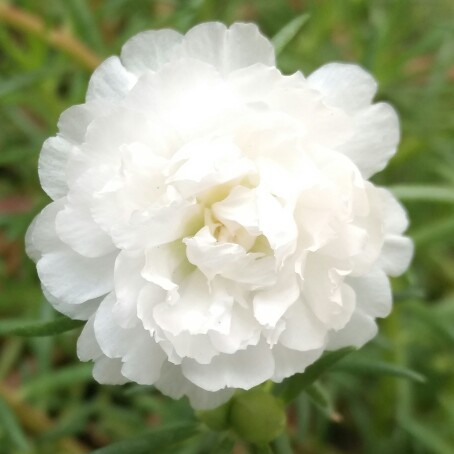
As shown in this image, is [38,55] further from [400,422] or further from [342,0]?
[400,422]

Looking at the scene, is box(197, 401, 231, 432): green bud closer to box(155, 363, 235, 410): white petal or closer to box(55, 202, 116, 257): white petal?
box(155, 363, 235, 410): white petal

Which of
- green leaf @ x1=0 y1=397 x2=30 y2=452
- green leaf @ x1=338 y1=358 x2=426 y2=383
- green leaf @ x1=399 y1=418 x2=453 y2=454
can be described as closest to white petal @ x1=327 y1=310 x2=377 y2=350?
green leaf @ x1=338 y1=358 x2=426 y2=383

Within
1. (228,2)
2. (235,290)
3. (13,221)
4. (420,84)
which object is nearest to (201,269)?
(235,290)

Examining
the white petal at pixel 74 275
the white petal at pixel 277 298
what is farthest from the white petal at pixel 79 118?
the white petal at pixel 277 298

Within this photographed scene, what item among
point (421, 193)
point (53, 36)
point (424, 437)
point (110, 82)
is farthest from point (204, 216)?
point (424, 437)

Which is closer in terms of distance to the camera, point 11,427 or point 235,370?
point 235,370

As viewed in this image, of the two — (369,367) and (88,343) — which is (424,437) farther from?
(88,343)
